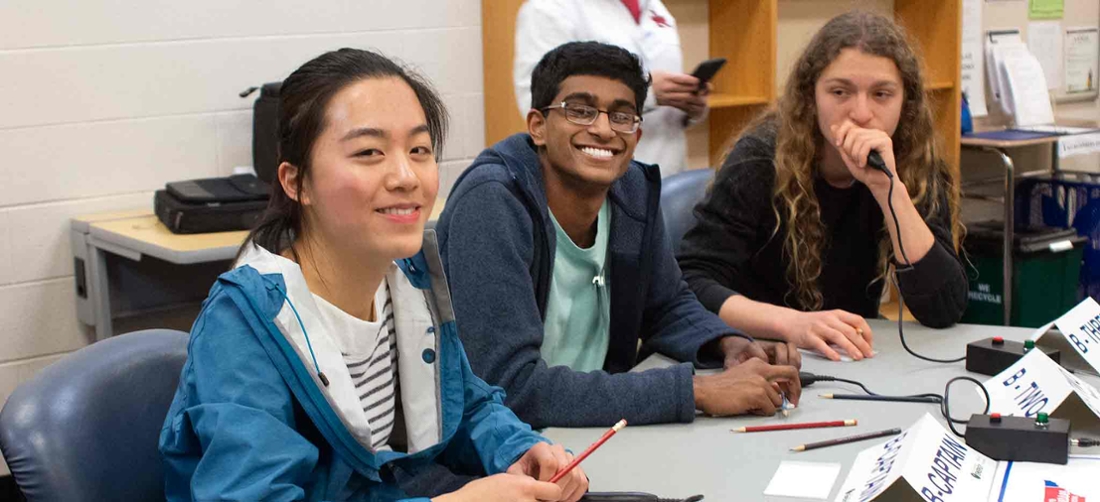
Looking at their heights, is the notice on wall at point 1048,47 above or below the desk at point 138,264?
above

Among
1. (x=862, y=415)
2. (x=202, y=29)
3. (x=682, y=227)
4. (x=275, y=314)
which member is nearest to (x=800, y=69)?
(x=682, y=227)

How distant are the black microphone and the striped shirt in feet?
3.20

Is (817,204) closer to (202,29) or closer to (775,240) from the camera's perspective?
(775,240)

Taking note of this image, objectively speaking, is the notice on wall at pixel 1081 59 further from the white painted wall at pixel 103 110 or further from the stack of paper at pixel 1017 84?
the white painted wall at pixel 103 110

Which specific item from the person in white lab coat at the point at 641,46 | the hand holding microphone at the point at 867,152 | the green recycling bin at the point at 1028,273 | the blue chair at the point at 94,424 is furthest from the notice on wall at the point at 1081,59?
the blue chair at the point at 94,424

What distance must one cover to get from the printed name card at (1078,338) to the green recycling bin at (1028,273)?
2413 millimetres

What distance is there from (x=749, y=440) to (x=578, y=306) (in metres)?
0.50

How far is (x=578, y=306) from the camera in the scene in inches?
73.4

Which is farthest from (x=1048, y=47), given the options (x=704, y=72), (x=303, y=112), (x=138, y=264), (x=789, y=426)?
(x=303, y=112)

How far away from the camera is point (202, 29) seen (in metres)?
3.12

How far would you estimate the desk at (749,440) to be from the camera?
4.21ft

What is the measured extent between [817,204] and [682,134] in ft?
3.10

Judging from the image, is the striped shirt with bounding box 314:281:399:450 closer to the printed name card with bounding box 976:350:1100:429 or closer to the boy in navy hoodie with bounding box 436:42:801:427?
the boy in navy hoodie with bounding box 436:42:801:427

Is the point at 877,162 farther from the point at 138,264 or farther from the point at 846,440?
the point at 138,264
